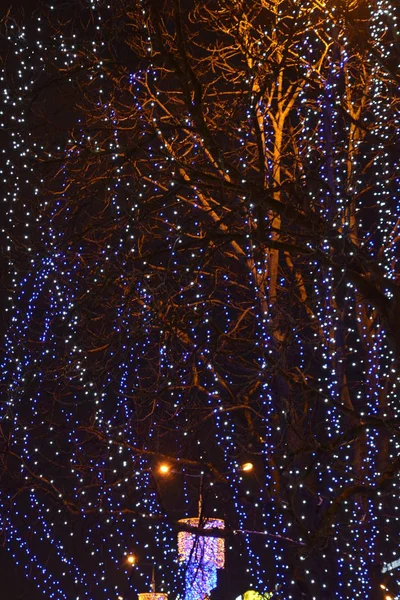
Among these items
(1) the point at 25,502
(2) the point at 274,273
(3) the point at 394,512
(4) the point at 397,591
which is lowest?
(4) the point at 397,591

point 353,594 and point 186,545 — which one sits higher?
point 186,545

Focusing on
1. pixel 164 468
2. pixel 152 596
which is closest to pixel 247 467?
pixel 164 468

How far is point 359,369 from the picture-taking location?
10.2 metres

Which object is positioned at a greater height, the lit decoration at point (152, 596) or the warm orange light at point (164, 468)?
the lit decoration at point (152, 596)

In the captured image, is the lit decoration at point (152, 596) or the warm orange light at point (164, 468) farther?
the lit decoration at point (152, 596)

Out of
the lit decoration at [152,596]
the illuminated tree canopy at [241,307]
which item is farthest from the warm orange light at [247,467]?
the lit decoration at [152,596]

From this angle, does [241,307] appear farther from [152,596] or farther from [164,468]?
[152,596]

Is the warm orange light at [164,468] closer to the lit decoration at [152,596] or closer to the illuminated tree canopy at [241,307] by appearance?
the illuminated tree canopy at [241,307]

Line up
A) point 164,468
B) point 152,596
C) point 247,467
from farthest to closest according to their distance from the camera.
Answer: point 152,596, point 247,467, point 164,468

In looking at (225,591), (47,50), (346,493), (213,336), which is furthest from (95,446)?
(225,591)

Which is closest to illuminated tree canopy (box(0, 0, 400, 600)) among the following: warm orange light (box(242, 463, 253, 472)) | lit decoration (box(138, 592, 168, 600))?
warm orange light (box(242, 463, 253, 472))

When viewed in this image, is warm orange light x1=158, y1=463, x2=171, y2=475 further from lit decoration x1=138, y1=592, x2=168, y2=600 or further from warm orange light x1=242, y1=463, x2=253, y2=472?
lit decoration x1=138, y1=592, x2=168, y2=600

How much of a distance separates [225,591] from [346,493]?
17.1m

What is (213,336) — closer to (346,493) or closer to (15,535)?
(346,493)
